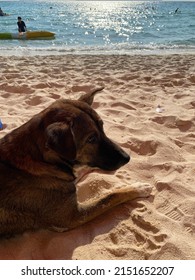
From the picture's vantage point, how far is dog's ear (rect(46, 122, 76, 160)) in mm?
2533

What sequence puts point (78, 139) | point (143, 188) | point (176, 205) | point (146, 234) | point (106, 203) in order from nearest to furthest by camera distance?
point (78, 139) → point (146, 234) → point (106, 203) → point (176, 205) → point (143, 188)

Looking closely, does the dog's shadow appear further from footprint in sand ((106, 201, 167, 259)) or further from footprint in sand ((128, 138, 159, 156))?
footprint in sand ((128, 138, 159, 156))

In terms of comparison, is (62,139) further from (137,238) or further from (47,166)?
(137,238)

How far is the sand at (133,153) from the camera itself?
2.94m

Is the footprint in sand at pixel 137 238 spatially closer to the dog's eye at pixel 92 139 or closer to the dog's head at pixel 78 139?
the dog's head at pixel 78 139

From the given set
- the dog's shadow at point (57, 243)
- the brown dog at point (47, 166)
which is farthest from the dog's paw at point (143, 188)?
the brown dog at point (47, 166)

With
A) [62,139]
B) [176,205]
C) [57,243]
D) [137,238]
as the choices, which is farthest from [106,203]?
[62,139]

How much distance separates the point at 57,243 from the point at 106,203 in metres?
0.64

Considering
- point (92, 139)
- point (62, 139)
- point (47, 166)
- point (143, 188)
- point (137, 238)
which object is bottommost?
point (137, 238)

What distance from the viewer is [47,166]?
288 cm

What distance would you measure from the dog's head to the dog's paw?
0.53 meters

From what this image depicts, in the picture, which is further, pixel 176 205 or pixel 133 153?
pixel 133 153

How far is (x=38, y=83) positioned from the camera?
25.0ft

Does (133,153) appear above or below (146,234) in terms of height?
above
